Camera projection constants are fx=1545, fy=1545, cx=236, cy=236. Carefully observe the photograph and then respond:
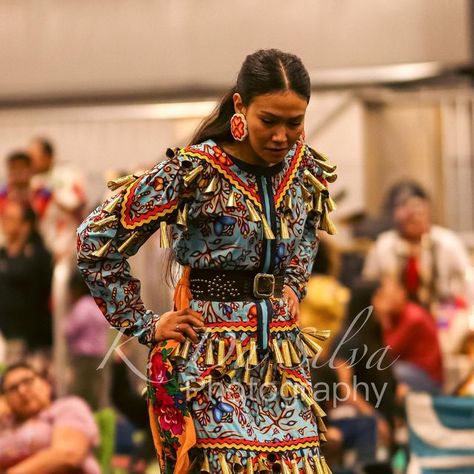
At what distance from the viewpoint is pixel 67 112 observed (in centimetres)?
1415

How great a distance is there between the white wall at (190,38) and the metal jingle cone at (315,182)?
327 inches

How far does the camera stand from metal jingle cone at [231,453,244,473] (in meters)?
4.88

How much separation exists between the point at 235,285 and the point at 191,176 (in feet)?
1.27

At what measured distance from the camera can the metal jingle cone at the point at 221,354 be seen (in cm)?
495

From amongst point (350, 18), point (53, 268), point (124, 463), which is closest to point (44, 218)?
point (53, 268)

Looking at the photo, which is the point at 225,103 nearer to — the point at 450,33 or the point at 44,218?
the point at 44,218

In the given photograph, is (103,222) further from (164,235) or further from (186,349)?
A: (186,349)

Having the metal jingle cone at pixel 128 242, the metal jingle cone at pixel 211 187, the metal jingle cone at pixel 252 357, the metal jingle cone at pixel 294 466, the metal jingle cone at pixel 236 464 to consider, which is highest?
the metal jingle cone at pixel 211 187

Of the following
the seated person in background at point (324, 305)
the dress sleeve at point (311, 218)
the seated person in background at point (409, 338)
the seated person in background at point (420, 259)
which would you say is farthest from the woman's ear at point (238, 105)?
the seated person in background at point (420, 259)

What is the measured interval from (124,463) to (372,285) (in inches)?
70.5

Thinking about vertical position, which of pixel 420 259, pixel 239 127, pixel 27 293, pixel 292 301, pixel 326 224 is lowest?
pixel 27 293

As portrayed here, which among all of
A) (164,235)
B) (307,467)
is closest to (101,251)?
(164,235)

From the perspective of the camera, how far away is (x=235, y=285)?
5.03 m

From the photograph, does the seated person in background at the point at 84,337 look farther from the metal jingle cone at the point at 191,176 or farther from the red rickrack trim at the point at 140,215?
the metal jingle cone at the point at 191,176
